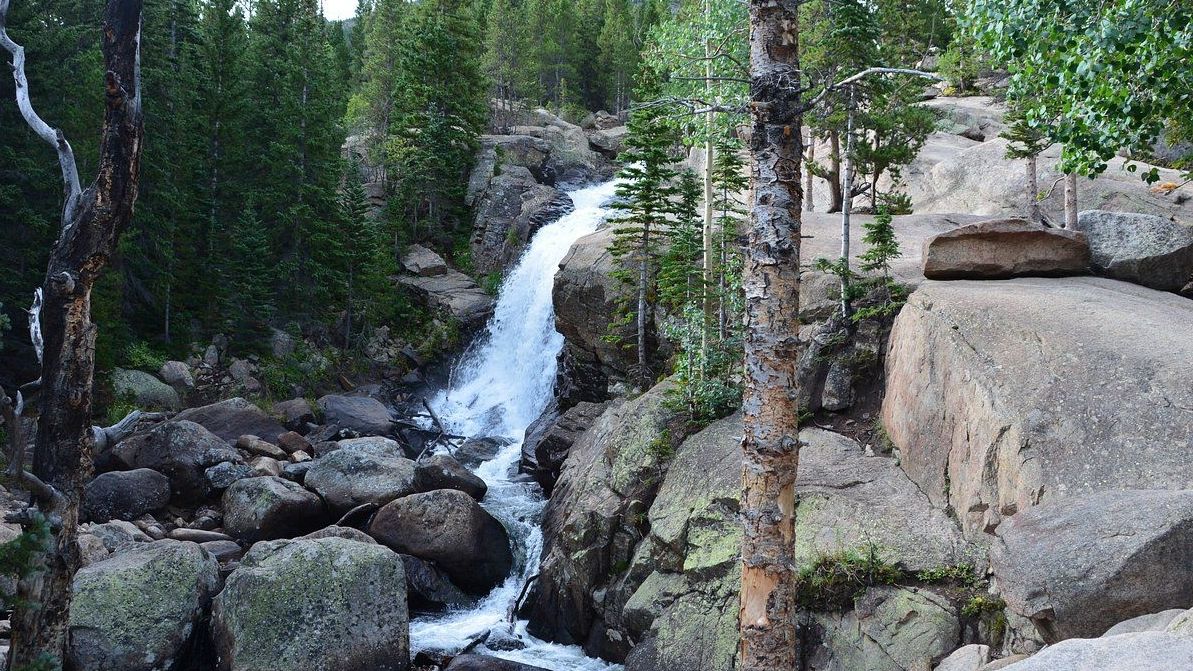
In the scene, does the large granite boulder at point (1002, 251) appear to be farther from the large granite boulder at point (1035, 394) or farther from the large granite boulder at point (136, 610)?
the large granite boulder at point (136, 610)

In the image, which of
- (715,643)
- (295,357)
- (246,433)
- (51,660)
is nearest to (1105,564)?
(715,643)

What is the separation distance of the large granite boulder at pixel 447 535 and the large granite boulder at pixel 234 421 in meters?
8.22

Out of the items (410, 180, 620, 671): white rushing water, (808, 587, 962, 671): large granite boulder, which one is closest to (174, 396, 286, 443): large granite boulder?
(410, 180, 620, 671): white rushing water

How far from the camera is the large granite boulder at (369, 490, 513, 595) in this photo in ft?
51.4

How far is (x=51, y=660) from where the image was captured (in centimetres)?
700

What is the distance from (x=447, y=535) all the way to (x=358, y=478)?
10.6 ft

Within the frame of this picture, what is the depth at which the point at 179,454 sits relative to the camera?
19438 mm

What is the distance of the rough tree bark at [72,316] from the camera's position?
27.3 ft

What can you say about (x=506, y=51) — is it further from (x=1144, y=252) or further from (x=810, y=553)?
(x=810, y=553)

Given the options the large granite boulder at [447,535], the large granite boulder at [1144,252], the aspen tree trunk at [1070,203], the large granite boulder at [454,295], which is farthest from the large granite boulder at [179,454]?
the aspen tree trunk at [1070,203]

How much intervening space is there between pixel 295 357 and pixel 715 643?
23.0 m

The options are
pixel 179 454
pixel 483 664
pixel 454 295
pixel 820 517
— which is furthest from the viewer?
pixel 454 295

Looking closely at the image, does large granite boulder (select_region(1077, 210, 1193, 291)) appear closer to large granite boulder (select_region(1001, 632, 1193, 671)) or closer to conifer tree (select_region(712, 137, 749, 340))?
conifer tree (select_region(712, 137, 749, 340))

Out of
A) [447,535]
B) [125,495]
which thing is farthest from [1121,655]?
[125,495]
